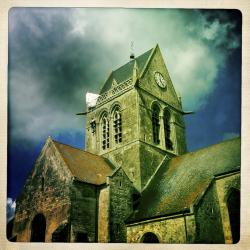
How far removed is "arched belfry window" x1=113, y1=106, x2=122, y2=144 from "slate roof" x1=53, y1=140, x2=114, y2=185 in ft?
3.33

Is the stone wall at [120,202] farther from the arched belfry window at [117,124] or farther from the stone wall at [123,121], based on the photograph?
the arched belfry window at [117,124]

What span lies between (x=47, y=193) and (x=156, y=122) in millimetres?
4393

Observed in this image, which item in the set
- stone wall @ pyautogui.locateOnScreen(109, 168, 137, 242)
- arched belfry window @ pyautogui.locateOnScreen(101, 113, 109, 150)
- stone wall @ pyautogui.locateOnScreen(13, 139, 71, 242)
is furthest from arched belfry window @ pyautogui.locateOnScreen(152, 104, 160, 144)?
stone wall @ pyautogui.locateOnScreen(13, 139, 71, 242)

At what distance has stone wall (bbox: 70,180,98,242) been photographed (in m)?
8.25

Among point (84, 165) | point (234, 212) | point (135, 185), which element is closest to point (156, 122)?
point (135, 185)

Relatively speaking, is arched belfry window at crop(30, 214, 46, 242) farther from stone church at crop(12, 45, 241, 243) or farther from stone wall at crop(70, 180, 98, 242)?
stone wall at crop(70, 180, 98, 242)

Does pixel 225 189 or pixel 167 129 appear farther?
pixel 167 129

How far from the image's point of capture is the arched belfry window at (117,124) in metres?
11.6

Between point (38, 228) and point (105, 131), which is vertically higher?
point (105, 131)

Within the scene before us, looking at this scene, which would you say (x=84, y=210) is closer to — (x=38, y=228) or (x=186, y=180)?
(x=38, y=228)

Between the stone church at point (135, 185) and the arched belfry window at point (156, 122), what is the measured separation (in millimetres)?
31

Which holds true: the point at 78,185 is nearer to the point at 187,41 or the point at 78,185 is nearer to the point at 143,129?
the point at 143,129

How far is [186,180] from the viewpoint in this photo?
30.5 feet

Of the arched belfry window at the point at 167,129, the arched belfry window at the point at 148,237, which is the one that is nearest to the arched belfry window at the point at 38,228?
the arched belfry window at the point at 148,237
